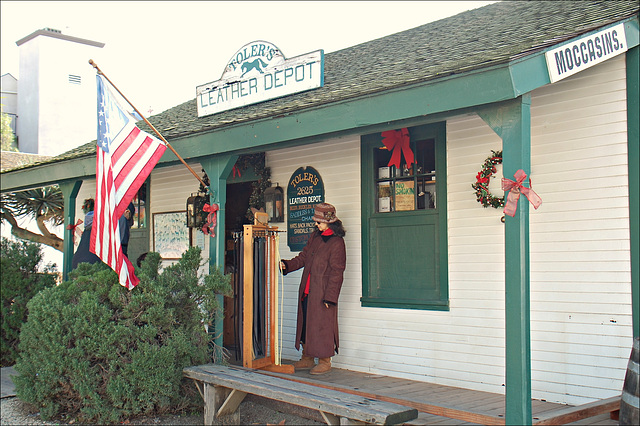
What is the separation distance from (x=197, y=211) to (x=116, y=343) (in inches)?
132

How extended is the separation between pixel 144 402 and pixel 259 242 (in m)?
1.91

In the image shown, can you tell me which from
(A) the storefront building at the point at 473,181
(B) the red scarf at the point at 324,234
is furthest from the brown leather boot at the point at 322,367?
(B) the red scarf at the point at 324,234

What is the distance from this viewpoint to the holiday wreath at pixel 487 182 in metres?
5.72

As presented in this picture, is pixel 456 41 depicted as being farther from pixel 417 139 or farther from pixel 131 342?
pixel 131 342

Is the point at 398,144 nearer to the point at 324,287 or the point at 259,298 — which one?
the point at 324,287

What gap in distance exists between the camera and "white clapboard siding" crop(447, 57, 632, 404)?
5.07m

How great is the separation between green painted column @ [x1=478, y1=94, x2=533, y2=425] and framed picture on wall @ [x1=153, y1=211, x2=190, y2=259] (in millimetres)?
6162

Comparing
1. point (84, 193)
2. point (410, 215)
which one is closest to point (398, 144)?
point (410, 215)

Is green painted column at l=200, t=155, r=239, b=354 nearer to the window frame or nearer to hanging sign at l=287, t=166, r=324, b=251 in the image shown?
hanging sign at l=287, t=166, r=324, b=251

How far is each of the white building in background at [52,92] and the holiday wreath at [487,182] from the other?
34844mm

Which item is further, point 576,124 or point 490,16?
point 490,16

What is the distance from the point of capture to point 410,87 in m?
4.86

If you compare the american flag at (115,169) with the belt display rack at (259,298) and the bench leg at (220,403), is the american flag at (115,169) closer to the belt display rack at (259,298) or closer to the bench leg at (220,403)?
the belt display rack at (259,298)

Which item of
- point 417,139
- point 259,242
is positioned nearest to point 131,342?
point 259,242
